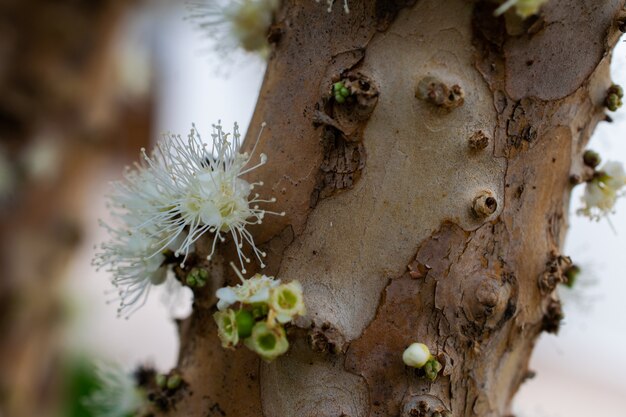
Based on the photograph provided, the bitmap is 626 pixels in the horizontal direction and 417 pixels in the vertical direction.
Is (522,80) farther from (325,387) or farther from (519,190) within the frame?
(325,387)

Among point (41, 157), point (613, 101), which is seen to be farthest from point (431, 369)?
point (41, 157)

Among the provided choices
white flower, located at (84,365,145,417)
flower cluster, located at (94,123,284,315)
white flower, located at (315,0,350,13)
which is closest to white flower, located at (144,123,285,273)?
flower cluster, located at (94,123,284,315)

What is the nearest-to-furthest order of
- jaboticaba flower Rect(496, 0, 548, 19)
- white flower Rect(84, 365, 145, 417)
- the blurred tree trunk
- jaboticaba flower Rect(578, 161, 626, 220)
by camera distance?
1. jaboticaba flower Rect(496, 0, 548, 19)
2. jaboticaba flower Rect(578, 161, 626, 220)
3. white flower Rect(84, 365, 145, 417)
4. the blurred tree trunk

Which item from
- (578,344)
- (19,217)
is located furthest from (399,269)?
(578,344)

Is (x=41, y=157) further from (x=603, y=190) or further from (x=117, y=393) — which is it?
(x=603, y=190)

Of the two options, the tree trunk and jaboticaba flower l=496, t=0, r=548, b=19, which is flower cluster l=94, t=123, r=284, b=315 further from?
jaboticaba flower l=496, t=0, r=548, b=19

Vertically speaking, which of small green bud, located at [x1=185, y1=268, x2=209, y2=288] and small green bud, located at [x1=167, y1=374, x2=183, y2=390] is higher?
small green bud, located at [x1=185, y1=268, x2=209, y2=288]

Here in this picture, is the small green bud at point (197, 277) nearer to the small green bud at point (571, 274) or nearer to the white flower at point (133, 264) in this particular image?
the white flower at point (133, 264)
